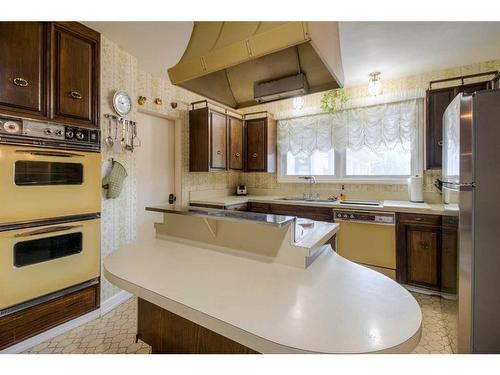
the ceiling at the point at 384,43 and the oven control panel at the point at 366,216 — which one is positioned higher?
the ceiling at the point at 384,43

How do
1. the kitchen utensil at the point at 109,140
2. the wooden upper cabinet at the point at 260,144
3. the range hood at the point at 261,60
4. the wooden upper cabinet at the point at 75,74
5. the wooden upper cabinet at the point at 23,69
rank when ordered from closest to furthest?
the range hood at the point at 261,60
the wooden upper cabinet at the point at 23,69
the wooden upper cabinet at the point at 75,74
the kitchen utensil at the point at 109,140
the wooden upper cabinet at the point at 260,144

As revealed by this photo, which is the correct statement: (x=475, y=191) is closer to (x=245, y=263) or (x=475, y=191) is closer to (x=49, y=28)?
(x=245, y=263)

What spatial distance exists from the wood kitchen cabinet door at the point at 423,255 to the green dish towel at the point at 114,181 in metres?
2.93

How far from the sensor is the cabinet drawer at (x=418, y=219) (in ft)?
7.68

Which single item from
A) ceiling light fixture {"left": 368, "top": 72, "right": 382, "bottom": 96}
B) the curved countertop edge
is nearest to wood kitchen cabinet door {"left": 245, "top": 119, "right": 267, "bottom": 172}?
ceiling light fixture {"left": 368, "top": 72, "right": 382, "bottom": 96}

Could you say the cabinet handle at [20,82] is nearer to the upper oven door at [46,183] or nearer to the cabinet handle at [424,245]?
the upper oven door at [46,183]

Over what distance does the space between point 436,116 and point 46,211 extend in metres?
3.76

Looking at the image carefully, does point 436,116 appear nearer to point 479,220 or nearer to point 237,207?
point 479,220

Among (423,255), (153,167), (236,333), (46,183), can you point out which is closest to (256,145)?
(153,167)

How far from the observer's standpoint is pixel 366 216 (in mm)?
2639

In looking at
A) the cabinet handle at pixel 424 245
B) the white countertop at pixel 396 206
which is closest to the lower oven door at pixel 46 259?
the white countertop at pixel 396 206

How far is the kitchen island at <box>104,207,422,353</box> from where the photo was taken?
0.67m

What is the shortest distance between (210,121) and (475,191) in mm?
2727
